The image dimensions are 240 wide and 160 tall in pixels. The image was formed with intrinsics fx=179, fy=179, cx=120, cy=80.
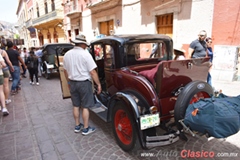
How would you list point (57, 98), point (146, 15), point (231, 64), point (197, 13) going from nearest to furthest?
point (57, 98)
point (231, 64)
point (197, 13)
point (146, 15)

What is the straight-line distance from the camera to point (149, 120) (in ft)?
7.32

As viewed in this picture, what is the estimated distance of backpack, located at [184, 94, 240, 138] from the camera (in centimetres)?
183

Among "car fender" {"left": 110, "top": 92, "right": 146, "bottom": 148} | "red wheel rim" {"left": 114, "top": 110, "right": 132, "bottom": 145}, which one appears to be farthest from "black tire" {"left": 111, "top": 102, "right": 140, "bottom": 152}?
"car fender" {"left": 110, "top": 92, "right": 146, "bottom": 148}

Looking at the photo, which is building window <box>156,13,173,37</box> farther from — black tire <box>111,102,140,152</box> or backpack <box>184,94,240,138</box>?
backpack <box>184,94,240,138</box>

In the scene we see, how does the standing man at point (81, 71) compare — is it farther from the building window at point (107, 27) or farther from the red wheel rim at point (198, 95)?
the building window at point (107, 27)

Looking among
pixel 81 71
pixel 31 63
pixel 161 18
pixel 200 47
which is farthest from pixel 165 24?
pixel 81 71

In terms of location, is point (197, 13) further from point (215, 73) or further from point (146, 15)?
point (146, 15)

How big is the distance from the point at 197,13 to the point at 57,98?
6.00 meters

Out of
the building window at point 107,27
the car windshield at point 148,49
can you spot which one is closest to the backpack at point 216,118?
the car windshield at point 148,49

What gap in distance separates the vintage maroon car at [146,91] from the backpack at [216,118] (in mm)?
274

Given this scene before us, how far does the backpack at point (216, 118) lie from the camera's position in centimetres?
183

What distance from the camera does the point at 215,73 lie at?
6703mm

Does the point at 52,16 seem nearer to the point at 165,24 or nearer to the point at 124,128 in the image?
the point at 165,24

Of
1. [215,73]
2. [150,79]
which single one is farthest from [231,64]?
[150,79]
